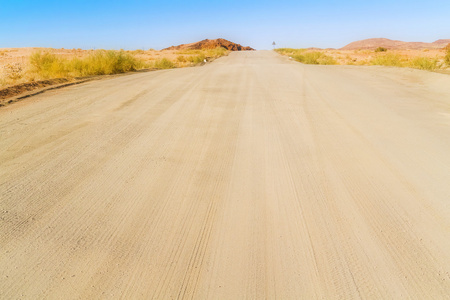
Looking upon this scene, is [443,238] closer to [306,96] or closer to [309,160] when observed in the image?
[309,160]

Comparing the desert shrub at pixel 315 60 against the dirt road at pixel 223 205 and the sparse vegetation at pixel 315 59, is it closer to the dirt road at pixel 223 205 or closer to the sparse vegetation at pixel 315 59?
the sparse vegetation at pixel 315 59

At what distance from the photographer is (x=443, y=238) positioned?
286 cm

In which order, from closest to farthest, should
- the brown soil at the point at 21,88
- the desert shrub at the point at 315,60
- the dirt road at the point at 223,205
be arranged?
the dirt road at the point at 223,205 → the brown soil at the point at 21,88 → the desert shrub at the point at 315,60

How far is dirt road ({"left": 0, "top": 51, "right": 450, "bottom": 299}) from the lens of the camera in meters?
2.41

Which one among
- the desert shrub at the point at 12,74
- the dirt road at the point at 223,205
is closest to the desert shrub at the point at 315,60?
the dirt road at the point at 223,205

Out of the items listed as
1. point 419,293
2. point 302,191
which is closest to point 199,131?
point 302,191

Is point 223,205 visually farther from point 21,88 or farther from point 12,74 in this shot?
point 12,74

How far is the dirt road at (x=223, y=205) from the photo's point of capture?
2408 mm

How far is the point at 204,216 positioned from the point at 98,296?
1.28 metres

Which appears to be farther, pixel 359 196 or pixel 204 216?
pixel 359 196

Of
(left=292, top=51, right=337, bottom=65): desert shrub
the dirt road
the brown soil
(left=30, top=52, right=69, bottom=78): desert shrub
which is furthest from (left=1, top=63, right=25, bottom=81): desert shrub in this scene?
(left=292, top=51, right=337, bottom=65): desert shrub

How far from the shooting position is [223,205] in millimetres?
3406

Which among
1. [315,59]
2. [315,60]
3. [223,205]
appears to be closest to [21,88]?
[223,205]

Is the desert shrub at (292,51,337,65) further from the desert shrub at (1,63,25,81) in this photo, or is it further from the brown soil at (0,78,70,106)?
the brown soil at (0,78,70,106)
